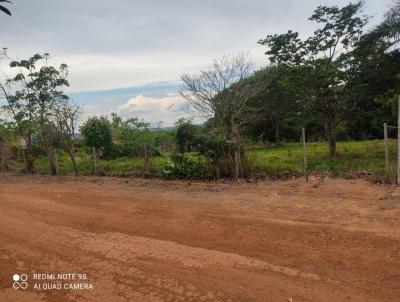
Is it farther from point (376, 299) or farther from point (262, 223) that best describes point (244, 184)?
point (376, 299)

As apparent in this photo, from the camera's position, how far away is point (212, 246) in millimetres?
5598

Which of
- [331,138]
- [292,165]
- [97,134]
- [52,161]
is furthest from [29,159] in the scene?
[331,138]

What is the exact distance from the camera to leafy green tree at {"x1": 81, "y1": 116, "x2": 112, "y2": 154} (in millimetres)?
21031

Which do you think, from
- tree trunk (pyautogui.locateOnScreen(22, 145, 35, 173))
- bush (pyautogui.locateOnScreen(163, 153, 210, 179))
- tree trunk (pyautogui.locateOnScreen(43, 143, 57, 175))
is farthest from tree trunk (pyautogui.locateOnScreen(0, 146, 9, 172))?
bush (pyautogui.locateOnScreen(163, 153, 210, 179))

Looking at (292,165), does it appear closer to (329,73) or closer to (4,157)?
(329,73)

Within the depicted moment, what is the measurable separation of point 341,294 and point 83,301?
261 centimetres

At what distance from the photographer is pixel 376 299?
3.87m

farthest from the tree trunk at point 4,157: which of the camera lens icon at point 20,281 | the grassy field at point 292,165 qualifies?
the camera lens icon at point 20,281

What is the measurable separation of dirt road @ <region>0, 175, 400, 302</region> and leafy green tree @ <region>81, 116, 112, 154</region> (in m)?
11.8

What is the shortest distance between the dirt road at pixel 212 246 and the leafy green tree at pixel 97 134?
38.6 ft

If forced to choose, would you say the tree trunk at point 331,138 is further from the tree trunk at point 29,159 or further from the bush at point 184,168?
the tree trunk at point 29,159

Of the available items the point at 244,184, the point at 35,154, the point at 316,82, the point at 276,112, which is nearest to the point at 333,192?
the point at 244,184

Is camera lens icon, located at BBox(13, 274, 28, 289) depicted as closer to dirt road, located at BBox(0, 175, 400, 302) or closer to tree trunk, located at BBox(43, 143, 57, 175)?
dirt road, located at BBox(0, 175, 400, 302)

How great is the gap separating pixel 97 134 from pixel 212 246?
16.5m
